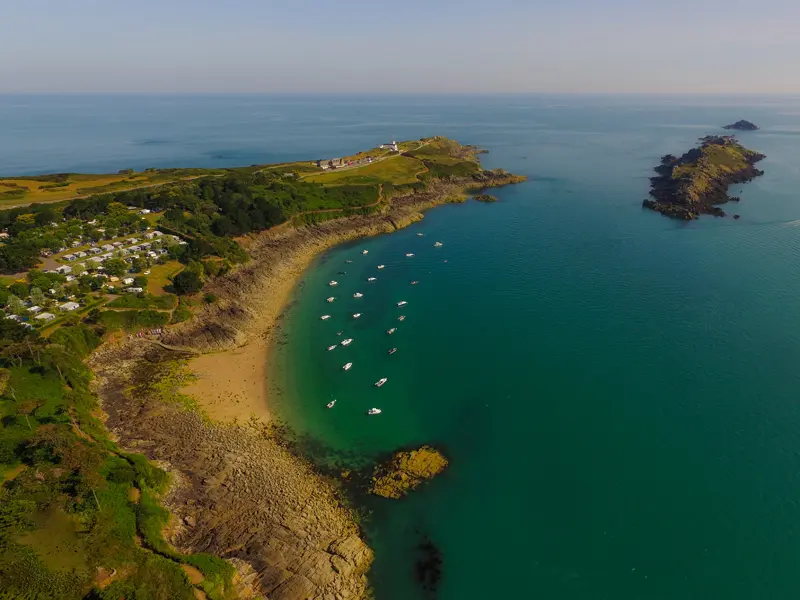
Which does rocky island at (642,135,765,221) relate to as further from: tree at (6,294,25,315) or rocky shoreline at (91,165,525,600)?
tree at (6,294,25,315)

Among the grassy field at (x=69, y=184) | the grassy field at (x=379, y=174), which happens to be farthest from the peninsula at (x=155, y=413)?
the grassy field at (x=379, y=174)

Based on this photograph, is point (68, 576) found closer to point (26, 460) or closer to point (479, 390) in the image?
point (26, 460)

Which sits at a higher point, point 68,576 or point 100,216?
point 100,216

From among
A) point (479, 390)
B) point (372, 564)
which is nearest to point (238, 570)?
point (372, 564)

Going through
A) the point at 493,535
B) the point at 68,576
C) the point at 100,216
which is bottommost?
the point at 493,535

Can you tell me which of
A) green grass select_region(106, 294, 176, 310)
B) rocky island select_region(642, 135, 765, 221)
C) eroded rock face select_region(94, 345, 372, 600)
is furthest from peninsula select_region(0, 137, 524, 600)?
rocky island select_region(642, 135, 765, 221)

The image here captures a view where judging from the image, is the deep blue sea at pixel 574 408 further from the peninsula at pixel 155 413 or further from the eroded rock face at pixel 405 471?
the peninsula at pixel 155 413
